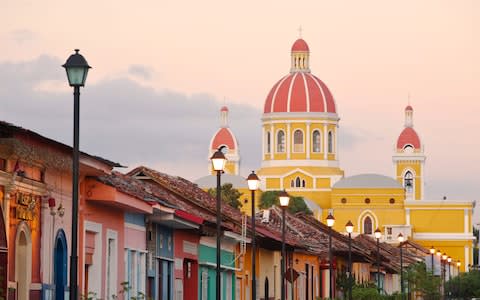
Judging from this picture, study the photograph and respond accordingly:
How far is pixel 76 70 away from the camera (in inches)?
730

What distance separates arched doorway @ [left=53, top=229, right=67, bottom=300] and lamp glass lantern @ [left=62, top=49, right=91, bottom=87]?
416 centimetres

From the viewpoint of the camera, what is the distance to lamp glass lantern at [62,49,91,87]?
18500 millimetres

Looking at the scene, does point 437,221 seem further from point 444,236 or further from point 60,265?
point 60,265

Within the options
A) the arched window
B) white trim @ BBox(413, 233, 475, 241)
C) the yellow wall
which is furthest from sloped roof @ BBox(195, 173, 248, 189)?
white trim @ BBox(413, 233, 475, 241)

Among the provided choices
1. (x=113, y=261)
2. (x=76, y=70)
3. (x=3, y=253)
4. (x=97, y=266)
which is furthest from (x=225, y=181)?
(x=76, y=70)

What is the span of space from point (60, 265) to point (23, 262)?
2235 millimetres

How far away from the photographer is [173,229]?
31969mm

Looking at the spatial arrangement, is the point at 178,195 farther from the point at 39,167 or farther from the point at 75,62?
the point at 75,62

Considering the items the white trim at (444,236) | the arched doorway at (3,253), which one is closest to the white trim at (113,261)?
the arched doorway at (3,253)

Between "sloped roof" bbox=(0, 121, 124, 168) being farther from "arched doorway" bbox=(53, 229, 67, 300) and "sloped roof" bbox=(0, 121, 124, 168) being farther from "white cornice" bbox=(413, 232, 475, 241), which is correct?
"white cornice" bbox=(413, 232, 475, 241)

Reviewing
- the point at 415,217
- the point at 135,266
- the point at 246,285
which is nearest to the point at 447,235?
the point at 415,217

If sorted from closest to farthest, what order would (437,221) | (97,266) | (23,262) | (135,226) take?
(23,262) → (97,266) → (135,226) → (437,221)

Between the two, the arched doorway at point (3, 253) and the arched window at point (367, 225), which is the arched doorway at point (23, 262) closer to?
the arched doorway at point (3, 253)

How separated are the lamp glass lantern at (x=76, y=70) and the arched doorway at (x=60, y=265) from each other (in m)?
4.16
